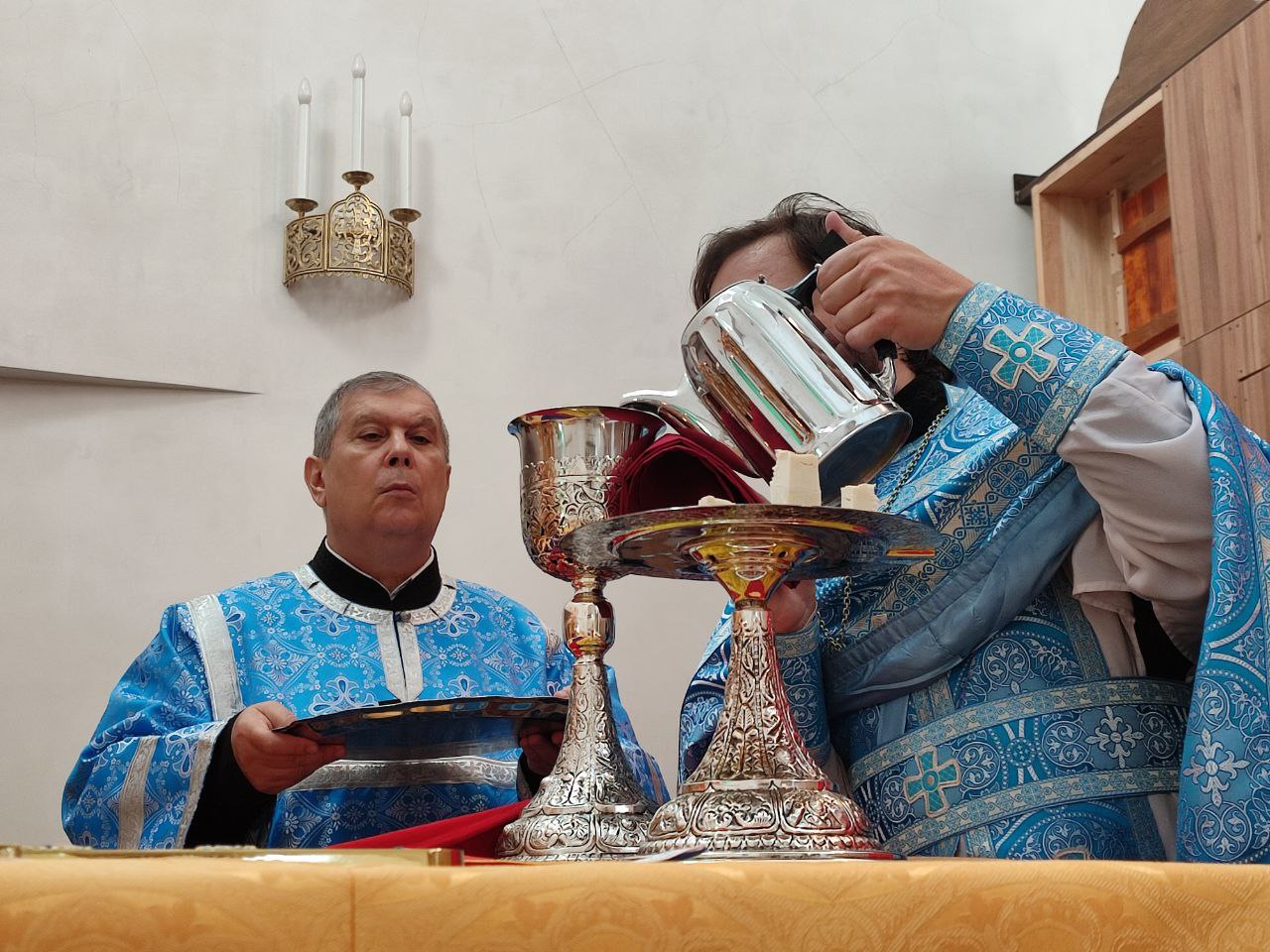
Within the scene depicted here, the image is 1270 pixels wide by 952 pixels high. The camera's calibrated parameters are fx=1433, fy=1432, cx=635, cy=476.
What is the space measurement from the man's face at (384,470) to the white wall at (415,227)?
96 cm

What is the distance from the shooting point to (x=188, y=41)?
4059 mm

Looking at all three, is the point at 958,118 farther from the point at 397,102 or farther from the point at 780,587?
the point at 780,587

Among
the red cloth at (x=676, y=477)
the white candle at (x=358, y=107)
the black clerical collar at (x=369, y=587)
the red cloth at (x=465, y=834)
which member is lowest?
the red cloth at (x=465, y=834)

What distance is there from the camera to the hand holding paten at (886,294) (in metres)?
1.36

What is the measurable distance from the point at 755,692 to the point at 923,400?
0.82 metres

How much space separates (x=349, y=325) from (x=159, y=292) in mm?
510

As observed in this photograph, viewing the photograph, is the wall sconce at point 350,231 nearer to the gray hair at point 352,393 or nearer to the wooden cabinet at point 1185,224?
the gray hair at point 352,393

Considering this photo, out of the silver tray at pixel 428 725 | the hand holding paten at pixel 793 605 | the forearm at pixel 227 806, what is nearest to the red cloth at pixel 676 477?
the hand holding paten at pixel 793 605

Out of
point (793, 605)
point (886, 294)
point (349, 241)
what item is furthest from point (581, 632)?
point (349, 241)

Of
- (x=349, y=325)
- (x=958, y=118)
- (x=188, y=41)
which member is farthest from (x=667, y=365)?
(x=188, y=41)

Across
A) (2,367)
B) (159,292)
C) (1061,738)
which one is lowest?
(1061,738)

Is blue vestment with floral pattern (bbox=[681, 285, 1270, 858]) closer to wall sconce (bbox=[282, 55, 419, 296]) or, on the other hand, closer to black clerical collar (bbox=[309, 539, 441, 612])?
black clerical collar (bbox=[309, 539, 441, 612])

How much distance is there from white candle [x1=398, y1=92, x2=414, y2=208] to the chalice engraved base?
298 cm

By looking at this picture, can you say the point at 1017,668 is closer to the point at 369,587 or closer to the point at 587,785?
the point at 587,785
